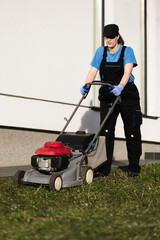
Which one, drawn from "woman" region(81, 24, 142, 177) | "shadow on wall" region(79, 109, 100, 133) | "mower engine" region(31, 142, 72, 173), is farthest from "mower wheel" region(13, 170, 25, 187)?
"shadow on wall" region(79, 109, 100, 133)

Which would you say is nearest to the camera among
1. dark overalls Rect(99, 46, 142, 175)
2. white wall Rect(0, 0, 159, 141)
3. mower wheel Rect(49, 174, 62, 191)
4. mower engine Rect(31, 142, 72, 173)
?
mower wheel Rect(49, 174, 62, 191)

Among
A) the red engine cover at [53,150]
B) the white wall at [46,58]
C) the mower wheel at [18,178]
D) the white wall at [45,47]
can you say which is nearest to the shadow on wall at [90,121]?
the white wall at [46,58]

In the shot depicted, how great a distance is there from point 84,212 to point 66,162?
1.42 metres

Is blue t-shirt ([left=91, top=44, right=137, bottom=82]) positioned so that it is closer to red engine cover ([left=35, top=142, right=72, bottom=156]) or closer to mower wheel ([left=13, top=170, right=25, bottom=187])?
red engine cover ([left=35, top=142, right=72, bottom=156])

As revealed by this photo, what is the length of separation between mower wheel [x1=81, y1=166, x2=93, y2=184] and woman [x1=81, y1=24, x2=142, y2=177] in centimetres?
67

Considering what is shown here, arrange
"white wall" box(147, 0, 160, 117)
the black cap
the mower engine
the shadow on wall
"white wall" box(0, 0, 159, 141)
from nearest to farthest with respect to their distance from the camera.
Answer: the mower engine < the black cap < "white wall" box(0, 0, 159, 141) < the shadow on wall < "white wall" box(147, 0, 160, 117)

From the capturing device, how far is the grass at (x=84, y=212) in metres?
2.20

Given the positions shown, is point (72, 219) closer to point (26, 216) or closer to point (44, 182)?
point (26, 216)

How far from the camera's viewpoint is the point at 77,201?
3451 mm

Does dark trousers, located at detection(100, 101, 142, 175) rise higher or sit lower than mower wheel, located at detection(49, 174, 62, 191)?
higher

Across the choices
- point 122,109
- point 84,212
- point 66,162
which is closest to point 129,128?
point 122,109

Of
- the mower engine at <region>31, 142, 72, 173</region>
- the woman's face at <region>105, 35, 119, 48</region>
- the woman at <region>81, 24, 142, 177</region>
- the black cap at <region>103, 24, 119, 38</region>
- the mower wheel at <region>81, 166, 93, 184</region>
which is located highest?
the black cap at <region>103, 24, 119, 38</region>

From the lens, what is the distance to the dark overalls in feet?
16.1

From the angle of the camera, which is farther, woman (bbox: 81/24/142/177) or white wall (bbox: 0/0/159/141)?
white wall (bbox: 0/0/159/141)
